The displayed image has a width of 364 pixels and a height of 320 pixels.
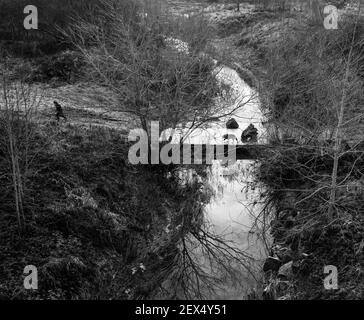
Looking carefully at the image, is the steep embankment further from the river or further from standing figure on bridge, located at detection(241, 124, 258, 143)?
standing figure on bridge, located at detection(241, 124, 258, 143)

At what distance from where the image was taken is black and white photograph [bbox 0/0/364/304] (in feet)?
32.0

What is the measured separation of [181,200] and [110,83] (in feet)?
13.9

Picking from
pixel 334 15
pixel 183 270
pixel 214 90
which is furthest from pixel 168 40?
pixel 183 270

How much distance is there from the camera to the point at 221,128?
19312 mm

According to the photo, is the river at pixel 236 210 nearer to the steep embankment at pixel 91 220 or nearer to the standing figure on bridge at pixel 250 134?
the standing figure on bridge at pixel 250 134

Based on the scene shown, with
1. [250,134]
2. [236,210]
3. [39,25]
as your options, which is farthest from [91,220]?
[39,25]

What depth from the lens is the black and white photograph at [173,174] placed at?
976cm

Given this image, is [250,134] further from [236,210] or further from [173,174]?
[236,210]

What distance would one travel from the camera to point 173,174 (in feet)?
51.9

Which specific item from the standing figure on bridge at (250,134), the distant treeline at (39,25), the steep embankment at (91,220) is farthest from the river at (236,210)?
the distant treeline at (39,25)

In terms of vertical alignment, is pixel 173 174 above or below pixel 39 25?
below

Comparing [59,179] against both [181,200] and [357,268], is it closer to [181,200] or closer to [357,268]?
[181,200]

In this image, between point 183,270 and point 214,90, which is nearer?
point 183,270
